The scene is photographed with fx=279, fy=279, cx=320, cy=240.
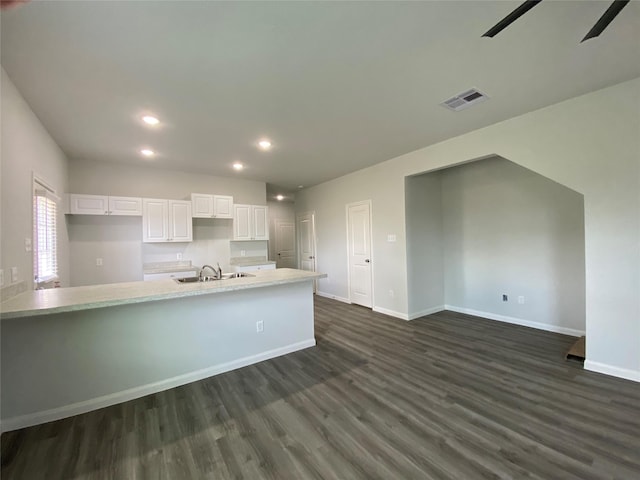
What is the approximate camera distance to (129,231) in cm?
484

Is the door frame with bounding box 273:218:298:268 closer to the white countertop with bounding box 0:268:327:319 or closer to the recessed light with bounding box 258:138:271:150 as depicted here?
the recessed light with bounding box 258:138:271:150

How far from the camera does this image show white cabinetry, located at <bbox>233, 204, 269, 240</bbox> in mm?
5621

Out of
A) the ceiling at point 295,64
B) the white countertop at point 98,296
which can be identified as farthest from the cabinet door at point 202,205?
the white countertop at point 98,296

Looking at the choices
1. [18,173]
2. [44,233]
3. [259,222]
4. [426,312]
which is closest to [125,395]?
[18,173]

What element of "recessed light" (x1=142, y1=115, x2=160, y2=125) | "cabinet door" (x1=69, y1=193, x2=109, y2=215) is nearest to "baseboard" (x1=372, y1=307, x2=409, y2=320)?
"recessed light" (x1=142, y1=115, x2=160, y2=125)

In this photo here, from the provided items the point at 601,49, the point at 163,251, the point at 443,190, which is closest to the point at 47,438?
the point at 163,251

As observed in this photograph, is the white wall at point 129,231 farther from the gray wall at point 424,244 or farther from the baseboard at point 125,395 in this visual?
the gray wall at point 424,244

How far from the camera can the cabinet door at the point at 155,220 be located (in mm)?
4676

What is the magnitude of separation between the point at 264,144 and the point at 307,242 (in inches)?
144

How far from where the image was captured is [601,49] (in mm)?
2088

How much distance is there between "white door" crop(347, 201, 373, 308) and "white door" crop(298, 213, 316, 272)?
54.0 inches

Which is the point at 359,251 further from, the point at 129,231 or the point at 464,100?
the point at 129,231

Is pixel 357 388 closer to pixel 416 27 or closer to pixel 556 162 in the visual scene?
pixel 416 27

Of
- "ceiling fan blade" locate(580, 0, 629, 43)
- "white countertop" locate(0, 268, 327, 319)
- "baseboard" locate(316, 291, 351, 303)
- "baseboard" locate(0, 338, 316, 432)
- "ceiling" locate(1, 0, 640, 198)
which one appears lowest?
"baseboard" locate(0, 338, 316, 432)
